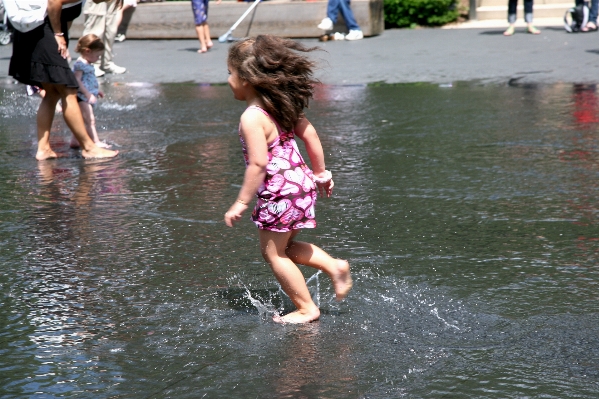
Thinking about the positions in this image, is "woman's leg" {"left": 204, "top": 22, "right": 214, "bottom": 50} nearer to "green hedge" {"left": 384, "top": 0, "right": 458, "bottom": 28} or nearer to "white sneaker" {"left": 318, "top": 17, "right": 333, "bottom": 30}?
"white sneaker" {"left": 318, "top": 17, "right": 333, "bottom": 30}

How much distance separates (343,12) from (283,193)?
13.1 m

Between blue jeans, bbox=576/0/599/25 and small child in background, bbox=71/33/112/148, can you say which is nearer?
small child in background, bbox=71/33/112/148

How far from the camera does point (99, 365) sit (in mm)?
3369

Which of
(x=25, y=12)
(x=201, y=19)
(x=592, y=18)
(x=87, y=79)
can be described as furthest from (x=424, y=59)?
(x=25, y=12)

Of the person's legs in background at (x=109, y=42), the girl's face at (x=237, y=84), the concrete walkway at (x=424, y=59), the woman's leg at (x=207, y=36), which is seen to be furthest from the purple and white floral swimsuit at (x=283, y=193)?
the woman's leg at (x=207, y=36)

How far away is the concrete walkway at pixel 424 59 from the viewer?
38.9ft

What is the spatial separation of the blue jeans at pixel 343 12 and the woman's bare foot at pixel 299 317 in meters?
13.0

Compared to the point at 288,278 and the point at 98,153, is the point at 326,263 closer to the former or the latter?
the point at 288,278

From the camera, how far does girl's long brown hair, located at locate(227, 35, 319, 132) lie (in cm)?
378

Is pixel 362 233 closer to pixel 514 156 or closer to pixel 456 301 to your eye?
pixel 456 301

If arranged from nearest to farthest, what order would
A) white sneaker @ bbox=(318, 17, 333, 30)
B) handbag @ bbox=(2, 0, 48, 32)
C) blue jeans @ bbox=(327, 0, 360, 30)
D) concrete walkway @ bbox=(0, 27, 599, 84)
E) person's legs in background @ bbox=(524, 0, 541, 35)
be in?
handbag @ bbox=(2, 0, 48, 32) < concrete walkway @ bbox=(0, 27, 599, 84) < person's legs in background @ bbox=(524, 0, 541, 35) < white sneaker @ bbox=(318, 17, 333, 30) < blue jeans @ bbox=(327, 0, 360, 30)

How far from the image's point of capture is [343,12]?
16.4 m

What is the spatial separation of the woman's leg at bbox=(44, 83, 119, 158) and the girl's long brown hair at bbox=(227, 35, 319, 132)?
148 inches

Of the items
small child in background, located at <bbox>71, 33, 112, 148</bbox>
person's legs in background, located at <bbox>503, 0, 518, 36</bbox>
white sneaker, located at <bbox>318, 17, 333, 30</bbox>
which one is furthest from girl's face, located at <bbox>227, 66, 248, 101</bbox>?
person's legs in background, located at <bbox>503, 0, 518, 36</bbox>
